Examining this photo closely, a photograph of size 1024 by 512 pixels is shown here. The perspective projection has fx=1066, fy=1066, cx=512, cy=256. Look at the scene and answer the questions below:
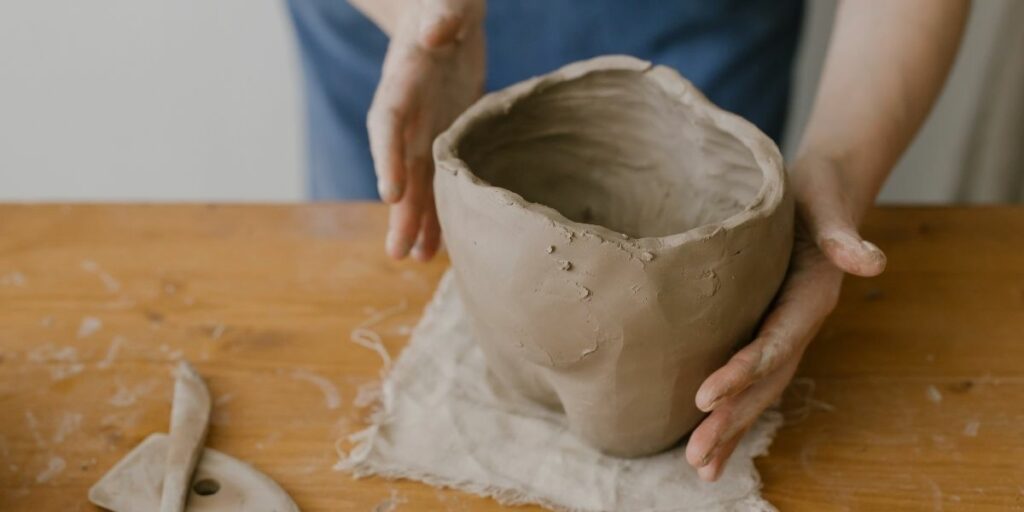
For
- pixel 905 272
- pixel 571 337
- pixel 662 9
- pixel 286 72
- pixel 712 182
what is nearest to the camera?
pixel 571 337

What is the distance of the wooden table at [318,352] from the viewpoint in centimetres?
65

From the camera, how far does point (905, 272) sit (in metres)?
0.83

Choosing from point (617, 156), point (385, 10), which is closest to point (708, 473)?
point (617, 156)

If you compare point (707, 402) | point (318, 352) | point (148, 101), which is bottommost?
point (148, 101)

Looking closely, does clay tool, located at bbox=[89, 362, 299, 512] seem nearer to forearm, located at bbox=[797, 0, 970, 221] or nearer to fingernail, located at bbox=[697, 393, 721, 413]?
fingernail, located at bbox=[697, 393, 721, 413]

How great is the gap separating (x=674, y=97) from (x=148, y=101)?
3.42 feet

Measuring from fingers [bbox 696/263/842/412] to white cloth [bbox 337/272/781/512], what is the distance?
0.24ft

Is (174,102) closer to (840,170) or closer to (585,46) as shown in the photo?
(585,46)

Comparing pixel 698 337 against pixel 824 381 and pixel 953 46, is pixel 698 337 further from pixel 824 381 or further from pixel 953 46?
pixel 953 46

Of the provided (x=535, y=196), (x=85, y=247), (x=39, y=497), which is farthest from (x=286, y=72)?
(x=39, y=497)

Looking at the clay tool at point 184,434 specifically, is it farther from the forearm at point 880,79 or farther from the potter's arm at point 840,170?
the forearm at point 880,79

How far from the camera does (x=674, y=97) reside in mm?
682

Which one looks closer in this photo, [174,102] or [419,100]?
[419,100]

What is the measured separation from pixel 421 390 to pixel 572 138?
0.66 ft
